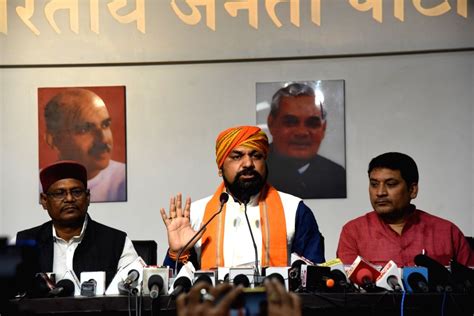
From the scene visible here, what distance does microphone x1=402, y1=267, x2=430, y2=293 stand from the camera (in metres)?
4.06

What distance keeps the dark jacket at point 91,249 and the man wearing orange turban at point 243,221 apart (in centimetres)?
37

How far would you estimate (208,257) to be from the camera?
480 centimetres

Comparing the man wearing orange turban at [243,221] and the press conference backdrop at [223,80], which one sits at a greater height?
the press conference backdrop at [223,80]

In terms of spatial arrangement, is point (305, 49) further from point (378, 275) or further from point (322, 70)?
point (378, 275)

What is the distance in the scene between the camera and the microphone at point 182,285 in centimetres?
403

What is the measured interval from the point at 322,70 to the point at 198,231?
2.79m

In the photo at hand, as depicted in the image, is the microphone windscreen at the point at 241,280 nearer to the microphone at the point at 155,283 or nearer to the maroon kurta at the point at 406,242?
the microphone at the point at 155,283

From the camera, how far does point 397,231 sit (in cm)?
494

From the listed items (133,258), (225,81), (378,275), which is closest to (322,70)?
(225,81)

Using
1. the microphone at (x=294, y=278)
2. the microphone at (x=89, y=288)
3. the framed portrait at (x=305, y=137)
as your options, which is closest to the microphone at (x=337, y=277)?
the microphone at (x=294, y=278)

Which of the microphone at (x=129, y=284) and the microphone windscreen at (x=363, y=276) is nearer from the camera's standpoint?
the microphone at (x=129, y=284)

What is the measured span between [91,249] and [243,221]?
0.80 metres

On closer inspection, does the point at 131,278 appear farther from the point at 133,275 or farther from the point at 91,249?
the point at 91,249

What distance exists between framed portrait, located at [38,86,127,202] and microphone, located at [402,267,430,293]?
3.41 m
